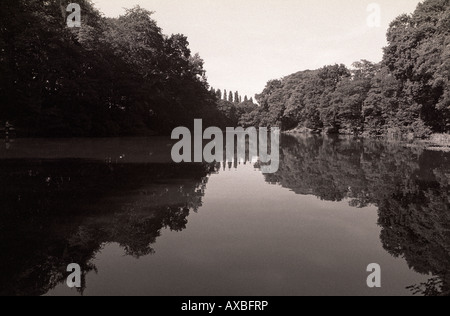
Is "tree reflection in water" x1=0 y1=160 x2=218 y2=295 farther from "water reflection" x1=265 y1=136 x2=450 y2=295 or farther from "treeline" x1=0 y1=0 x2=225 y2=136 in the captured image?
"treeline" x1=0 y1=0 x2=225 y2=136

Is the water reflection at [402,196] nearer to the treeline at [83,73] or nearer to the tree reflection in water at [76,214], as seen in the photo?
the tree reflection in water at [76,214]

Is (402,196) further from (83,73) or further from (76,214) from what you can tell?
(83,73)

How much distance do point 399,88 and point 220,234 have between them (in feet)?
130

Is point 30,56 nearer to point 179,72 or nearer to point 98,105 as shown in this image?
point 98,105

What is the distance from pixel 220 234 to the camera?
6590 mm

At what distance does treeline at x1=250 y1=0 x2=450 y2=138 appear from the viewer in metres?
28.8

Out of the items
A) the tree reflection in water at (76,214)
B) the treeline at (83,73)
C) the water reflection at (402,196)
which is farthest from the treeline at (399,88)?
the treeline at (83,73)

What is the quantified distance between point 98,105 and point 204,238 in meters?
34.4

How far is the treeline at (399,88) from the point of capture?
94.4ft

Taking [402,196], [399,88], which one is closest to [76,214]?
[402,196]

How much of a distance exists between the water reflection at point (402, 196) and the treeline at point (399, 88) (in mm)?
13782

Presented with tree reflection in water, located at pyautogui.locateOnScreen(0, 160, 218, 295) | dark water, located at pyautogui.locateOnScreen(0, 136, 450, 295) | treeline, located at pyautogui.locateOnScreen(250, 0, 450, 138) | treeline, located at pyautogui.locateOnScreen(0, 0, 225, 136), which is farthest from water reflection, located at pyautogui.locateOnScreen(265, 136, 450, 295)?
treeline, located at pyautogui.locateOnScreen(0, 0, 225, 136)

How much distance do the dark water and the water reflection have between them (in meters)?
0.03
